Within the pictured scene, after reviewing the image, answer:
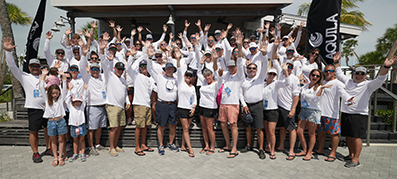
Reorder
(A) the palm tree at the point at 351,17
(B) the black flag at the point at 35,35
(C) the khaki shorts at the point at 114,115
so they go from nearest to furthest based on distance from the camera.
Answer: (C) the khaki shorts at the point at 114,115 < (B) the black flag at the point at 35,35 < (A) the palm tree at the point at 351,17

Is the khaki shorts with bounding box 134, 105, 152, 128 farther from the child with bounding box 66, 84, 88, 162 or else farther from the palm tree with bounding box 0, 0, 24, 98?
the palm tree with bounding box 0, 0, 24, 98

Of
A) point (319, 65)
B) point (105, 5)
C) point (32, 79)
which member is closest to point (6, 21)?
point (105, 5)

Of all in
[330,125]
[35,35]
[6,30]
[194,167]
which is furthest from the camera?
[6,30]

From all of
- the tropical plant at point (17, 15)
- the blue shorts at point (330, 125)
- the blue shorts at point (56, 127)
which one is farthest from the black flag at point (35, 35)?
the tropical plant at point (17, 15)

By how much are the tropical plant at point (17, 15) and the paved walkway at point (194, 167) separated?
23823mm

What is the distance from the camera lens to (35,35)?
6262mm

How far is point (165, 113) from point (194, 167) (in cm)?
138

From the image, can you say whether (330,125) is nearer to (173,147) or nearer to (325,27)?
(325,27)

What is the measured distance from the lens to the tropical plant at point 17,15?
2084 centimetres

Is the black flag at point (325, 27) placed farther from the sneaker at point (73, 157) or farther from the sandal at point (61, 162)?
the sandal at point (61, 162)

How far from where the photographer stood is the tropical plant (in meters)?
20.8

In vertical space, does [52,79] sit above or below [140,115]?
above

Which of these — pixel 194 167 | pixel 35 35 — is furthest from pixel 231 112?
pixel 35 35

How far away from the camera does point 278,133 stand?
16.5 ft
